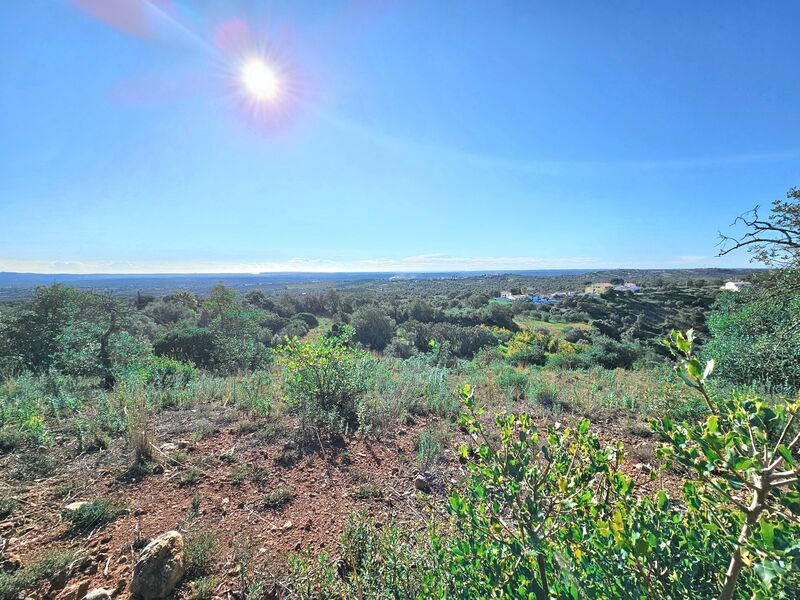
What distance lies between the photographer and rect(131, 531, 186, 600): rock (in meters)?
1.96

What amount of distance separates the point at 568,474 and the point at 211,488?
3.06m

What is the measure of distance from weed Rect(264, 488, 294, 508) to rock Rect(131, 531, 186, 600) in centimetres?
74

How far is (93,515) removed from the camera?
2.50m

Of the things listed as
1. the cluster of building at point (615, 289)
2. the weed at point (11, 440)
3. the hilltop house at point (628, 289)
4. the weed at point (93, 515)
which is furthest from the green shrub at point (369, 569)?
the hilltop house at point (628, 289)

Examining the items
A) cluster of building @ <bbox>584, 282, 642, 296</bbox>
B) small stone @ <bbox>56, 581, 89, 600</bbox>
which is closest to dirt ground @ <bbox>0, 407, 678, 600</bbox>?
small stone @ <bbox>56, 581, 89, 600</bbox>

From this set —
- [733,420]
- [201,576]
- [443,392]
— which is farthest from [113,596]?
[443,392]

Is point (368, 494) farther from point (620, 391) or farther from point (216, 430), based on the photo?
point (620, 391)

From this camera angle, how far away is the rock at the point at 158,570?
1957mm

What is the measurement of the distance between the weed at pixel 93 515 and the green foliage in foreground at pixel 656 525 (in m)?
2.34

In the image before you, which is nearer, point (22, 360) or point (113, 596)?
point (113, 596)

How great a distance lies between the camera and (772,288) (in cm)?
650

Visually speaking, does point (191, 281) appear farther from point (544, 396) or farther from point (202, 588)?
point (202, 588)

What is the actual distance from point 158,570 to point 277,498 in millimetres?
940

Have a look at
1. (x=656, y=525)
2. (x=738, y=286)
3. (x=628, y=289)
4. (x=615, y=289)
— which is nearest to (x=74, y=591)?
(x=656, y=525)
